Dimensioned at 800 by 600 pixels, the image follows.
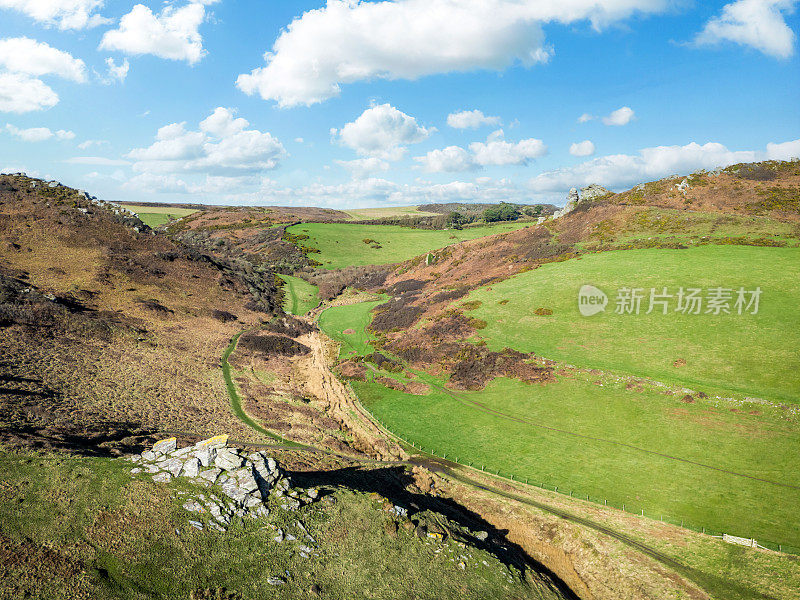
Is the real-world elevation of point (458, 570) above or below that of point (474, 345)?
below

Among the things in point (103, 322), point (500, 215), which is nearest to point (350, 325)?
point (103, 322)

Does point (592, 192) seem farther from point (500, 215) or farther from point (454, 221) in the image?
point (500, 215)

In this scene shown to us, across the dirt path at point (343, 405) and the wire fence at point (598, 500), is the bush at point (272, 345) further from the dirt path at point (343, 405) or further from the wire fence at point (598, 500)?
the wire fence at point (598, 500)

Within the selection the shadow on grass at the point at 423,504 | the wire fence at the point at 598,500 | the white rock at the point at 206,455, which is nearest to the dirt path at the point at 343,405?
the wire fence at the point at 598,500

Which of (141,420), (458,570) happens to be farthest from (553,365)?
(141,420)

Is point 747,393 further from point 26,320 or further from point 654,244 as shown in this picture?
point 26,320

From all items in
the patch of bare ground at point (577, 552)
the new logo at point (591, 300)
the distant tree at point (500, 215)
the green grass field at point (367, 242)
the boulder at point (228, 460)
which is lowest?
the patch of bare ground at point (577, 552)
